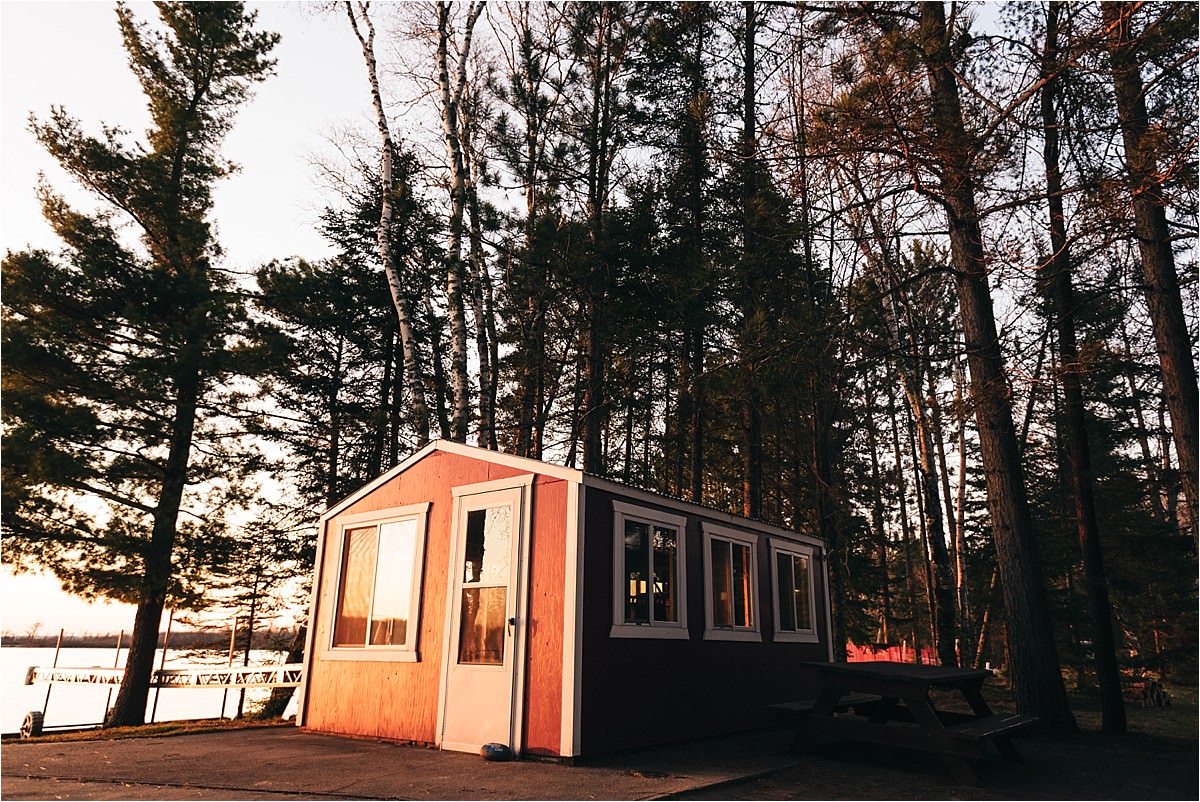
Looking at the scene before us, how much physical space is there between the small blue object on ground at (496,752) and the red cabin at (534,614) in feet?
0.32

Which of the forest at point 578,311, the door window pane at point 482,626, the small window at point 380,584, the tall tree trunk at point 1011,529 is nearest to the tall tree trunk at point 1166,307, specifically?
the forest at point 578,311

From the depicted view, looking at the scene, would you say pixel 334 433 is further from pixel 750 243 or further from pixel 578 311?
pixel 750 243

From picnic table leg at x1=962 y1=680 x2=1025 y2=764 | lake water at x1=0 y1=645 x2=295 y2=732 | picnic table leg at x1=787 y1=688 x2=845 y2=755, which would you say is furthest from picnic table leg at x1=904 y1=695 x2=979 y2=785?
lake water at x1=0 y1=645 x2=295 y2=732

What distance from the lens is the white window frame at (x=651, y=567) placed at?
6.82 metres

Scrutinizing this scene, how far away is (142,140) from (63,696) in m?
14.5

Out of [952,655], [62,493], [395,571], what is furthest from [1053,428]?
[62,493]

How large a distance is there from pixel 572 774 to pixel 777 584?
4.54m

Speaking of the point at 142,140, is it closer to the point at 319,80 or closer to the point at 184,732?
the point at 319,80

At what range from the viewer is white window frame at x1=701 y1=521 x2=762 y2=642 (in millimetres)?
8039

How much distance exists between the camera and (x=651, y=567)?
7.30 m

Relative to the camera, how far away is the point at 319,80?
14719mm

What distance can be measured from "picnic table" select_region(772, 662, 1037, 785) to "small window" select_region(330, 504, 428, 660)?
12.8 ft

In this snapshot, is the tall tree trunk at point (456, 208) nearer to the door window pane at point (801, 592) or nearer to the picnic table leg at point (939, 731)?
the door window pane at point (801, 592)

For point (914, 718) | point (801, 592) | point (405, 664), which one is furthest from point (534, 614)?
point (801, 592)
